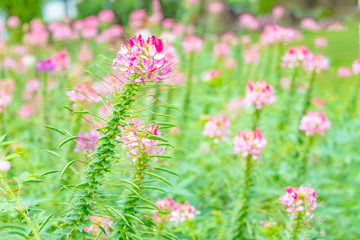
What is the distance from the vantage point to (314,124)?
2422mm

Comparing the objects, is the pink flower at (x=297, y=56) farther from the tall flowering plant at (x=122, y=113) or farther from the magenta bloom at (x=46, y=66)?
the magenta bloom at (x=46, y=66)

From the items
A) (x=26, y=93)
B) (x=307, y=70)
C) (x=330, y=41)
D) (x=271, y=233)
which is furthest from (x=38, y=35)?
(x=330, y=41)

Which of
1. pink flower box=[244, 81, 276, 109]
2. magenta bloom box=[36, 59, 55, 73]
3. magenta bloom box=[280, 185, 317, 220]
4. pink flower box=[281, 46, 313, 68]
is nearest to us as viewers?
magenta bloom box=[280, 185, 317, 220]

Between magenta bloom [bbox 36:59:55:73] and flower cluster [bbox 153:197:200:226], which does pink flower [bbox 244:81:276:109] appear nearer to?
flower cluster [bbox 153:197:200:226]

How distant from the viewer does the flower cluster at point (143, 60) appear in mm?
1084

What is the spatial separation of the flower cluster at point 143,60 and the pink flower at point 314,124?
5.25 feet

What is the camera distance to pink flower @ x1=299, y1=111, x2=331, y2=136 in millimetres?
2416

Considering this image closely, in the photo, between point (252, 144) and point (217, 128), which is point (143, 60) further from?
point (217, 128)

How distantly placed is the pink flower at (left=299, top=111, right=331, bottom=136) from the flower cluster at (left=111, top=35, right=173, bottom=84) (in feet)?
5.25

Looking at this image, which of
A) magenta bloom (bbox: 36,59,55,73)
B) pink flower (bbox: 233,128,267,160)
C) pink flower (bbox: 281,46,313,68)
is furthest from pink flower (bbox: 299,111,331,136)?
magenta bloom (bbox: 36,59,55,73)

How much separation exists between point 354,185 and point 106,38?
433cm

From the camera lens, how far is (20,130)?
380 centimetres

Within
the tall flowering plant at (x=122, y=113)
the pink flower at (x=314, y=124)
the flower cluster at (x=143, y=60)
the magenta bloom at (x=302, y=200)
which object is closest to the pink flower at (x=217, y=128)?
the pink flower at (x=314, y=124)

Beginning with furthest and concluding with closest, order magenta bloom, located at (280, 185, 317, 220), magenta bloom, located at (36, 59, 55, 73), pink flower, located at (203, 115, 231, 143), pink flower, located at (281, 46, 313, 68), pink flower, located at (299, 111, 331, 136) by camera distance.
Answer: magenta bloom, located at (36, 59, 55, 73) → pink flower, located at (281, 46, 313, 68) → pink flower, located at (203, 115, 231, 143) → pink flower, located at (299, 111, 331, 136) → magenta bloom, located at (280, 185, 317, 220)
